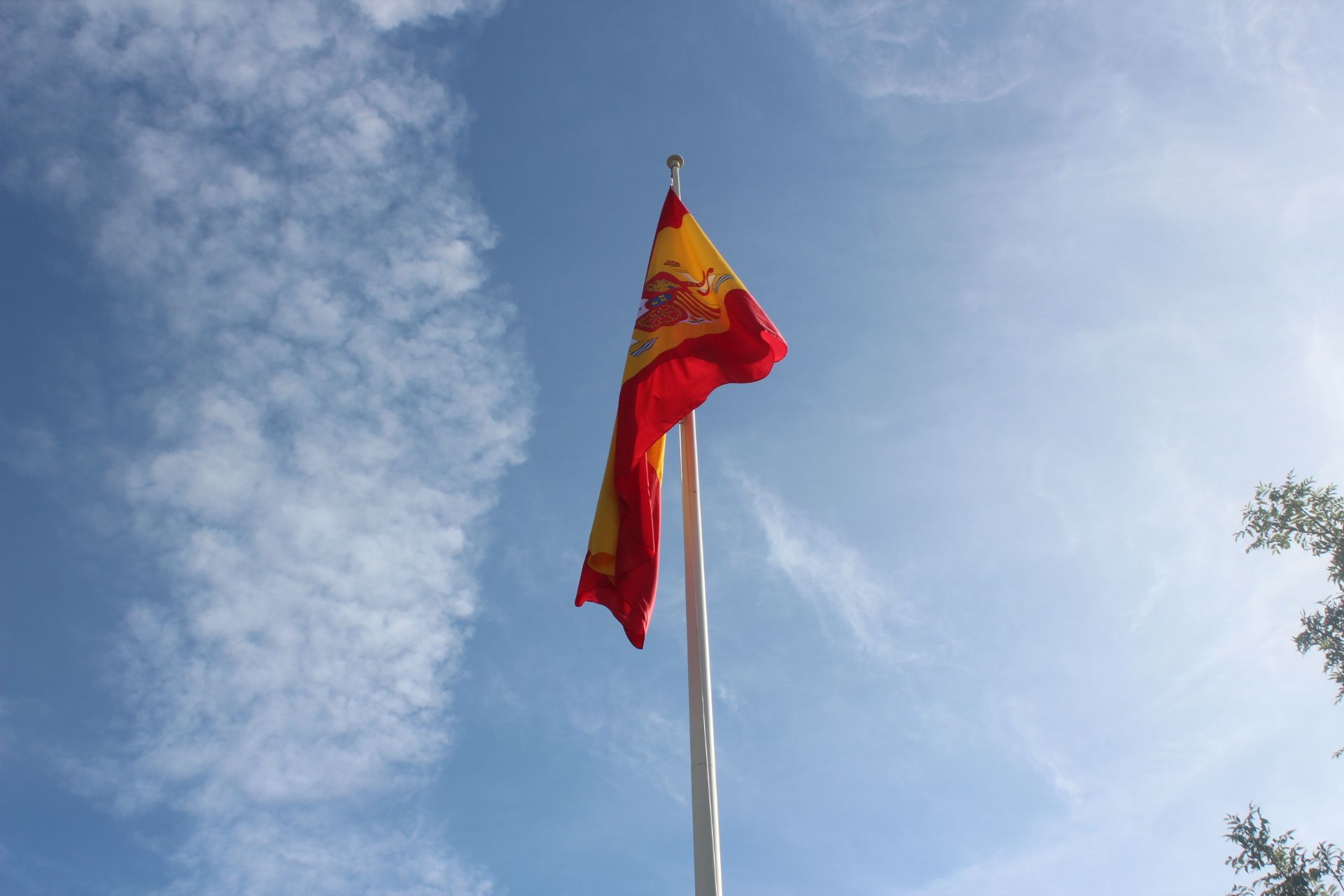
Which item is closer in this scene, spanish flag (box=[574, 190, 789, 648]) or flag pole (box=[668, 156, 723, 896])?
flag pole (box=[668, 156, 723, 896])

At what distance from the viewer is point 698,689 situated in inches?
368

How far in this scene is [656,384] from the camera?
1160cm

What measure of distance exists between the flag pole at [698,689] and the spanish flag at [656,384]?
0.50m

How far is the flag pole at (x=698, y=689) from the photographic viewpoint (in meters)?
8.40

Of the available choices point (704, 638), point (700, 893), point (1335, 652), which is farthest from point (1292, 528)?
point (700, 893)

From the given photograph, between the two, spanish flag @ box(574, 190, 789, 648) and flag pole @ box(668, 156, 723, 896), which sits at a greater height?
spanish flag @ box(574, 190, 789, 648)

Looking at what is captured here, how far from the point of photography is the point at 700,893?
8.27 meters

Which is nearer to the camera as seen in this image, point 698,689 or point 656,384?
point 698,689

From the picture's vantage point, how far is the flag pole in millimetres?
8398

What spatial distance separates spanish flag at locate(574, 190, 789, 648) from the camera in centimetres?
1089

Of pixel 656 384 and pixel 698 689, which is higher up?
pixel 656 384

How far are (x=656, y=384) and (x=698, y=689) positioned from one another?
394cm

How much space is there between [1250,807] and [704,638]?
12590mm

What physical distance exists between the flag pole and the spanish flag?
0.50 meters
